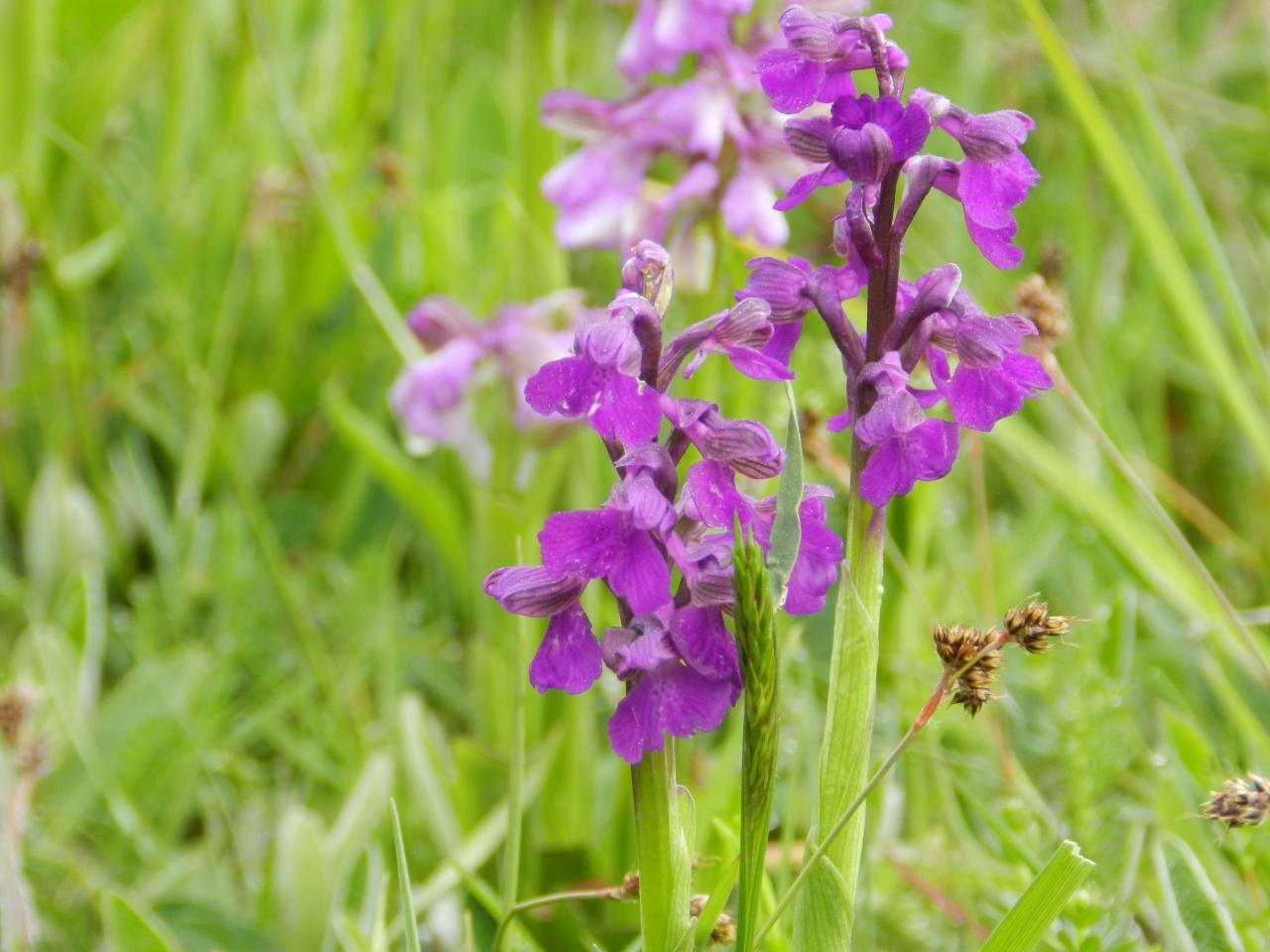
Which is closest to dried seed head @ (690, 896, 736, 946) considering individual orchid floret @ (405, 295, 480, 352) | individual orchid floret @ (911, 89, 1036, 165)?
individual orchid floret @ (911, 89, 1036, 165)

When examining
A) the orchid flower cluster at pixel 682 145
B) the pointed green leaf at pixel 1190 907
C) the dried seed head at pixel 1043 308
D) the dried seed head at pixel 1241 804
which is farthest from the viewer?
the orchid flower cluster at pixel 682 145

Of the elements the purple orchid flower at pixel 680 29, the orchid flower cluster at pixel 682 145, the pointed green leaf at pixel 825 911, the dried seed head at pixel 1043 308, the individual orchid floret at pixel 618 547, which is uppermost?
the purple orchid flower at pixel 680 29

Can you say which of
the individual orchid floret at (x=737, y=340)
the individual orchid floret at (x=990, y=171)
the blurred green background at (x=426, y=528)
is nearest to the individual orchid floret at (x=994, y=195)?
the individual orchid floret at (x=990, y=171)

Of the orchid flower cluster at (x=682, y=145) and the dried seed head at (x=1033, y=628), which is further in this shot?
the orchid flower cluster at (x=682, y=145)

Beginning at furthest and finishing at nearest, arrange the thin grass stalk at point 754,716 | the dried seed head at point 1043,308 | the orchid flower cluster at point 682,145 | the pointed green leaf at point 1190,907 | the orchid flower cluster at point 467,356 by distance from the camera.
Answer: the orchid flower cluster at point 467,356 < the orchid flower cluster at point 682,145 < the dried seed head at point 1043,308 < the pointed green leaf at point 1190,907 < the thin grass stalk at point 754,716

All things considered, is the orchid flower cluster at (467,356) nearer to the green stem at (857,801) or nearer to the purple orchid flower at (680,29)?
the purple orchid flower at (680,29)

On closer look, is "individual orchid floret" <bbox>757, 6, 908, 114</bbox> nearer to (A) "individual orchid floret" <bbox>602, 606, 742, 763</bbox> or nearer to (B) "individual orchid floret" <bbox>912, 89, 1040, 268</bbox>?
(B) "individual orchid floret" <bbox>912, 89, 1040, 268</bbox>

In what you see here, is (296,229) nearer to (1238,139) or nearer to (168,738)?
(168,738)
